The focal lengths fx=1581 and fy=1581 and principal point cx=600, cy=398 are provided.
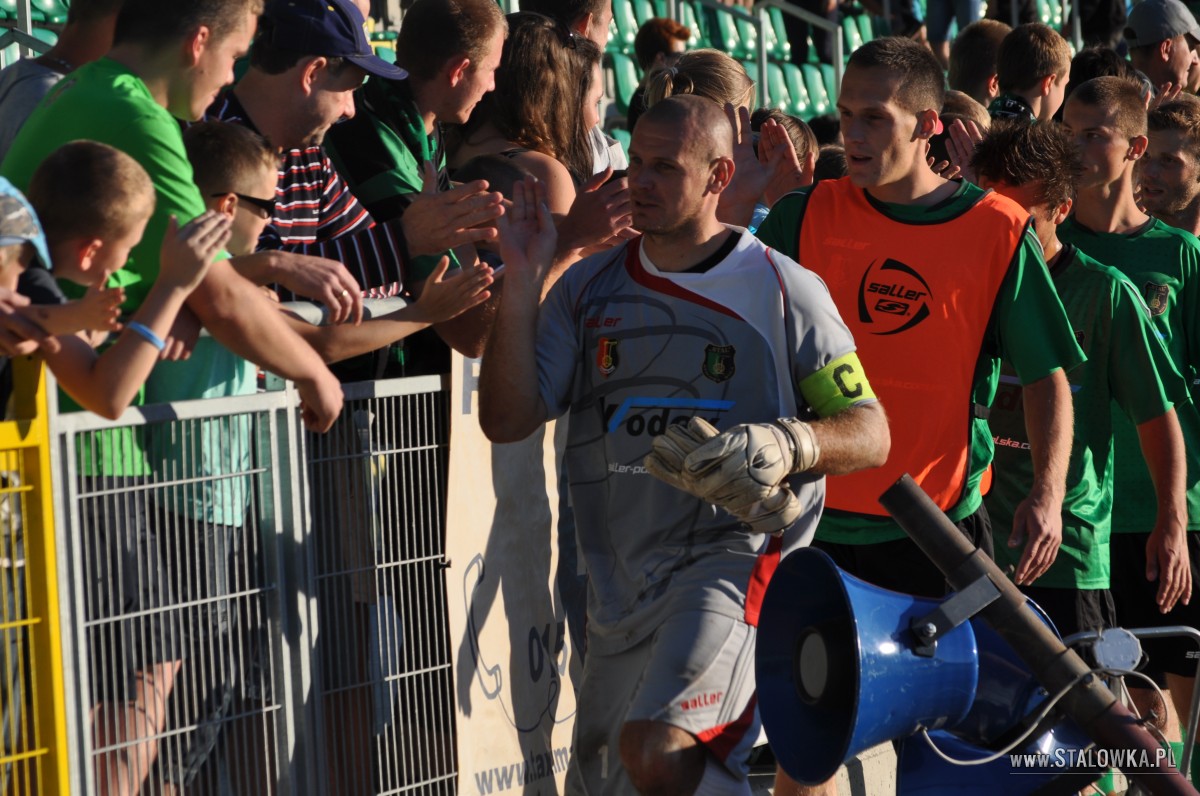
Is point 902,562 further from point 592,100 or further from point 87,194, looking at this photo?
point 87,194

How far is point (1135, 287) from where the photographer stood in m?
5.41

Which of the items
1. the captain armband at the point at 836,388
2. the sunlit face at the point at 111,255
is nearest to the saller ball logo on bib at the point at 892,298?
the captain armband at the point at 836,388

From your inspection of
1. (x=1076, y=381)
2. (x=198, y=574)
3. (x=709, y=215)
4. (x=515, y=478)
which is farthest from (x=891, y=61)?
(x=198, y=574)

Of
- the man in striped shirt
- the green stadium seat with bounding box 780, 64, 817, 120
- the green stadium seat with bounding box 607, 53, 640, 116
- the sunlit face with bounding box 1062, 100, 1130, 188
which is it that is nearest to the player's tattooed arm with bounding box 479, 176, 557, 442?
the man in striped shirt

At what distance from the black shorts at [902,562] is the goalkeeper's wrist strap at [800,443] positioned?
0.94 metres

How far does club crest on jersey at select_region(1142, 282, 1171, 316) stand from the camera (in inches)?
219

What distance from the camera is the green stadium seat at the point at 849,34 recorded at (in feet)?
51.6

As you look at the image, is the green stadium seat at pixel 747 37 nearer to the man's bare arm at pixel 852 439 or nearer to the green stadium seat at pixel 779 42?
the green stadium seat at pixel 779 42

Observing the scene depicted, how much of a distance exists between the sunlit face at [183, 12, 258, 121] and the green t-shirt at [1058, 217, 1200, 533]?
3277mm

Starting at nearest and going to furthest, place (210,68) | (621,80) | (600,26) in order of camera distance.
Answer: (210,68)
(600,26)
(621,80)

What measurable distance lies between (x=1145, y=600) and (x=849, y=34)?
1118cm

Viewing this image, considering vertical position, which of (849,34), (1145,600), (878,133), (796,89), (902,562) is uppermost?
(849,34)

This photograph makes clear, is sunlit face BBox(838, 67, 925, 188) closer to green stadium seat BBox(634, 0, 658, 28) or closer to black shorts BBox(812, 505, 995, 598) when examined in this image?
black shorts BBox(812, 505, 995, 598)

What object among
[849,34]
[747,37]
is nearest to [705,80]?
[747,37]
